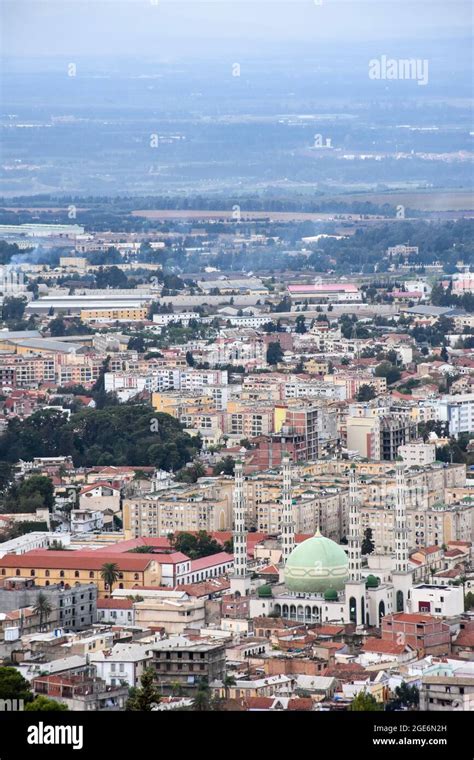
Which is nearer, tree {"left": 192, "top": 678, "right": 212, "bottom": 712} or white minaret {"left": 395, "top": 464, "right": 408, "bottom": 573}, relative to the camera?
tree {"left": 192, "top": 678, "right": 212, "bottom": 712}

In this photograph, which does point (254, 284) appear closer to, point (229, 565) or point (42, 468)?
point (42, 468)

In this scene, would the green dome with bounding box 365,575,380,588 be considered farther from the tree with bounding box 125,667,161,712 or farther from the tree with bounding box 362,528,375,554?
the tree with bounding box 125,667,161,712

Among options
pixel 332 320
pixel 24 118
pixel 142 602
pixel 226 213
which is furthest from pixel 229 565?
pixel 24 118

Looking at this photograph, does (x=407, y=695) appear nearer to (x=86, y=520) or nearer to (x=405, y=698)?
(x=405, y=698)

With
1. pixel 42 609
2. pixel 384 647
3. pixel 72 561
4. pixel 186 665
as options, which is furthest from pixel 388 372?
pixel 186 665

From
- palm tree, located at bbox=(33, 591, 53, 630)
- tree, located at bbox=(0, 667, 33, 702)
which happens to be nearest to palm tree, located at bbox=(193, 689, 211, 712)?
tree, located at bbox=(0, 667, 33, 702)

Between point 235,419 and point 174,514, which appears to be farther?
point 235,419

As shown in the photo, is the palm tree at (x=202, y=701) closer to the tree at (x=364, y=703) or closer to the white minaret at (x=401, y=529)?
the tree at (x=364, y=703)
